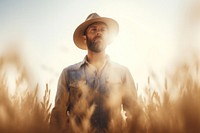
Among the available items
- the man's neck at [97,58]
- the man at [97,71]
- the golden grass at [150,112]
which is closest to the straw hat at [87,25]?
the man at [97,71]

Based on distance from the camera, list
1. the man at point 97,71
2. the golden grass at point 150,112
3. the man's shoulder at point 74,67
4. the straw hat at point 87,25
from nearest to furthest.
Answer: the golden grass at point 150,112 → the man at point 97,71 → the man's shoulder at point 74,67 → the straw hat at point 87,25

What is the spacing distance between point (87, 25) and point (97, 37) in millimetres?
431

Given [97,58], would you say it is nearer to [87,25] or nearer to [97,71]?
[97,71]

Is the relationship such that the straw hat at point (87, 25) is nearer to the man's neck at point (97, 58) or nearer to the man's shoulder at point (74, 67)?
the man's neck at point (97, 58)

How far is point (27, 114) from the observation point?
1461mm

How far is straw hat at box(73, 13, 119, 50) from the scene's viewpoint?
607cm

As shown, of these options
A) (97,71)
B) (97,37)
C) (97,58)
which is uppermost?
(97,37)

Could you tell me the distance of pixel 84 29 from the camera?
20.9 feet

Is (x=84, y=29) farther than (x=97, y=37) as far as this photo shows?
Yes

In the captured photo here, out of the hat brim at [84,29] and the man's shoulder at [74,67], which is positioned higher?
the hat brim at [84,29]

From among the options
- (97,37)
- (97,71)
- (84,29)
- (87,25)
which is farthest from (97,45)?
(84,29)

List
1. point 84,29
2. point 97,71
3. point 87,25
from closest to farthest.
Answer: point 97,71 → point 87,25 → point 84,29

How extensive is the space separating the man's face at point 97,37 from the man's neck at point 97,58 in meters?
0.08

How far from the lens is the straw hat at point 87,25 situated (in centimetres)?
607
